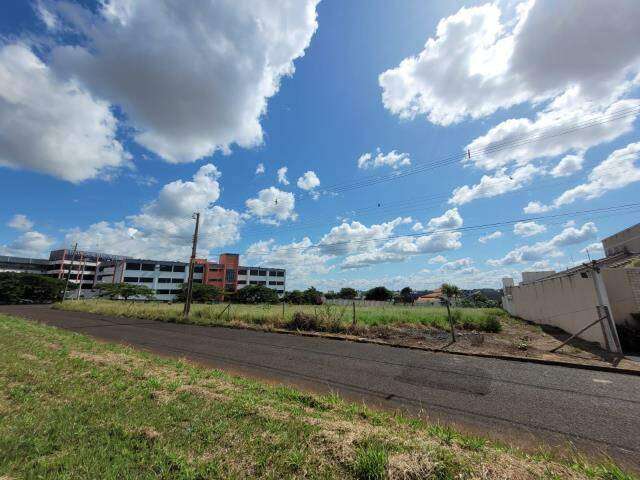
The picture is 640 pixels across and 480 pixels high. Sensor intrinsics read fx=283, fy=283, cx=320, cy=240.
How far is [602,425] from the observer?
174 inches

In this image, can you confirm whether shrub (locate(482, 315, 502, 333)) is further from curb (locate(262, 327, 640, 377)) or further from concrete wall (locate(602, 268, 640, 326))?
curb (locate(262, 327, 640, 377))

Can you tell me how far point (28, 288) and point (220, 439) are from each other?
66.0 m

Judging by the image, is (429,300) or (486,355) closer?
(486,355)

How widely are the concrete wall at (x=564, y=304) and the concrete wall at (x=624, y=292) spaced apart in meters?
0.82

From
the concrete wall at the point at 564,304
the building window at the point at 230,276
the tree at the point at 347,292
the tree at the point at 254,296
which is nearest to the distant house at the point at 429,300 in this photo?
the tree at the point at 347,292

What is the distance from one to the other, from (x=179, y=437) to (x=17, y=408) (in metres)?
2.80

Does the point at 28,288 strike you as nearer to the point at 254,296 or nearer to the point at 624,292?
the point at 254,296

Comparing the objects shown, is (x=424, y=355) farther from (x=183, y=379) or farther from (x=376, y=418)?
(x=183, y=379)

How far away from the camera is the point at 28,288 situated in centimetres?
4803

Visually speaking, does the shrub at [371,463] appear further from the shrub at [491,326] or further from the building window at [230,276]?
the building window at [230,276]

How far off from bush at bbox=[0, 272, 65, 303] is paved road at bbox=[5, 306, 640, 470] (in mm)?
55963

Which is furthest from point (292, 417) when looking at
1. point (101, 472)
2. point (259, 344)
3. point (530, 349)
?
point (530, 349)

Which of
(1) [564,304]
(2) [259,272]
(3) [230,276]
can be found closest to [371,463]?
(1) [564,304]

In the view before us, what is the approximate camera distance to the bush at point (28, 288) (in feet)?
152
